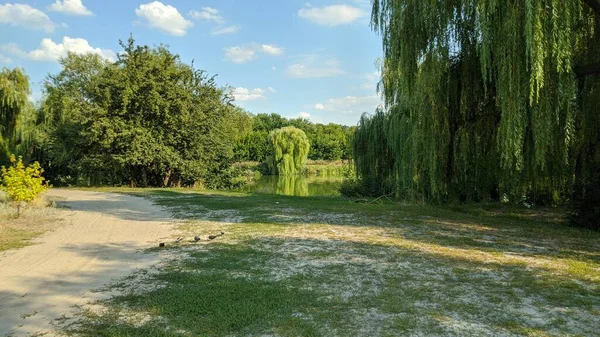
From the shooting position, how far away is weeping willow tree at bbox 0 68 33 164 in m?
21.1

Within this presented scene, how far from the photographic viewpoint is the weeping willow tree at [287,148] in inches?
1580

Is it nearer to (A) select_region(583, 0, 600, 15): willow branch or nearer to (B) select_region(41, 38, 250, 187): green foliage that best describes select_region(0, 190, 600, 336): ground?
(A) select_region(583, 0, 600, 15): willow branch

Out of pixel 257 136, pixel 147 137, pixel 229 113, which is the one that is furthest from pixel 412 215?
pixel 257 136

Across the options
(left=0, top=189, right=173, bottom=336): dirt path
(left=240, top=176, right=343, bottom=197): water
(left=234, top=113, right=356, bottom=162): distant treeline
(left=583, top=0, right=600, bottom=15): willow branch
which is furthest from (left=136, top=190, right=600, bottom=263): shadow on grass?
(left=234, top=113, right=356, bottom=162): distant treeline

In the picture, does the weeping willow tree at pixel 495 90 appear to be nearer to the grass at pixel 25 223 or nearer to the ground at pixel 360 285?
the ground at pixel 360 285

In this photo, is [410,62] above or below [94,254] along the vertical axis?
above

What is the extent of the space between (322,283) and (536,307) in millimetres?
2161

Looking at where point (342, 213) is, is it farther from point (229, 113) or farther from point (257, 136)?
point (257, 136)

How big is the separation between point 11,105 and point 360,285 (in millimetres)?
24259

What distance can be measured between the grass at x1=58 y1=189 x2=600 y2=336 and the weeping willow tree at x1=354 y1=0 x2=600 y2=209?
130 cm

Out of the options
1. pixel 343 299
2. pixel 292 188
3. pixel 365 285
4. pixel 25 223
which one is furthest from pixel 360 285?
pixel 292 188

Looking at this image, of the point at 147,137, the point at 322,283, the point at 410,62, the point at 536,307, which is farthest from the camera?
the point at 147,137

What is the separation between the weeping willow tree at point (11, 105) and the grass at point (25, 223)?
1345cm

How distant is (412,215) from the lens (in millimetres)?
10352
